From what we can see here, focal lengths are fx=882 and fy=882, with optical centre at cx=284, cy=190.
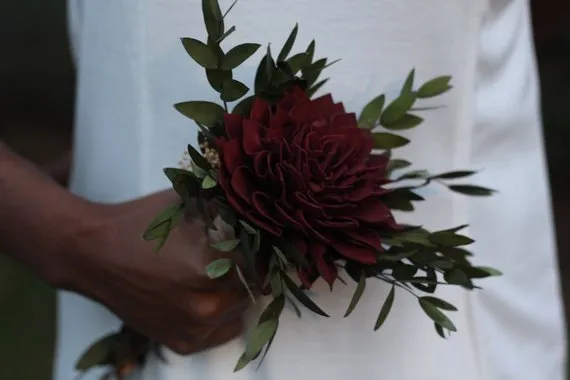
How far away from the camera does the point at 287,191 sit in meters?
0.68

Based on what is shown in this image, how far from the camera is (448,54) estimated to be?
84cm

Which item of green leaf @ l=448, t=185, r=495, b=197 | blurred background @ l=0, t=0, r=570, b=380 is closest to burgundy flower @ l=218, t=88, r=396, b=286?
green leaf @ l=448, t=185, r=495, b=197

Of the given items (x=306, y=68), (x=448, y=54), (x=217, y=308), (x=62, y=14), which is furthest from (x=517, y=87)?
(x=62, y=14)

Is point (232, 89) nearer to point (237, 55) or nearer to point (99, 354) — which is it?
point (237, 55)

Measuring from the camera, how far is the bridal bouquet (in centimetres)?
68

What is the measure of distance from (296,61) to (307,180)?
102 mm

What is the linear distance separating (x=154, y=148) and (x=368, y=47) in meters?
0.21

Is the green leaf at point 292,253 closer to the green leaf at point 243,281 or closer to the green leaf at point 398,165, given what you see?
the green leaf at point 243,281

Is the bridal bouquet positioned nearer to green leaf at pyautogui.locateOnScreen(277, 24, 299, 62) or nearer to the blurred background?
green leaf at pyautogui.locateOnScreen(277, 24, 299, 62)

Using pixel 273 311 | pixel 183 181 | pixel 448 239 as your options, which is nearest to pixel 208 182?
pixel 183 181

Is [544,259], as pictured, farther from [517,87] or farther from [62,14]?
[62,14]

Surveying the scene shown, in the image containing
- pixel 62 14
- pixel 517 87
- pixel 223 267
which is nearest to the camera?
pixel 223 267

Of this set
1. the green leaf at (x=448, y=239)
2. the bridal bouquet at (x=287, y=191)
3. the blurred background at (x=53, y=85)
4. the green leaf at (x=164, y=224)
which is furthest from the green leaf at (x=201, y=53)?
the blurred background at (x=53, y=85)

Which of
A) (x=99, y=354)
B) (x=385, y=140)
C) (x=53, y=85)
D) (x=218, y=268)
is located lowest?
(x=99, y=354)
